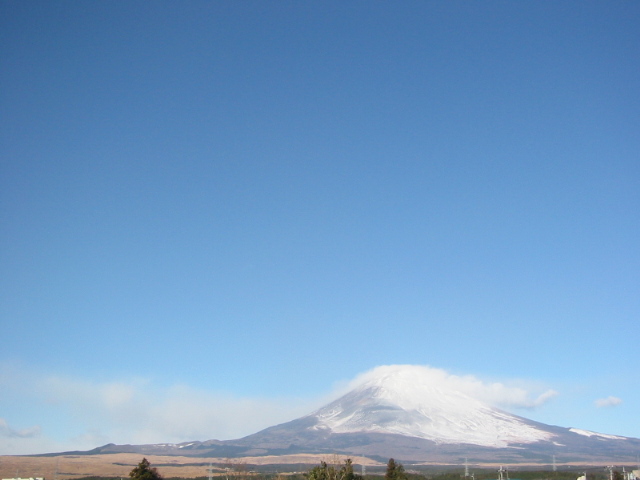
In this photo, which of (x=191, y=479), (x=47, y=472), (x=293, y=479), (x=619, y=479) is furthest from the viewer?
(x=47, y=472)

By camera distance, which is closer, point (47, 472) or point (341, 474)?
point (341, 474)

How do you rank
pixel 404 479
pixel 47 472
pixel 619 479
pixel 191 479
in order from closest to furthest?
pixel 404 479 < pixel 619 479 < pixel 191 479 < pixel 47 472

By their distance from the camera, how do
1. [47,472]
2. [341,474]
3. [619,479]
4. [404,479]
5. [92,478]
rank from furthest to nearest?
1. [47,472]
2. [92,478]
3. [619,479]
4. [404,479]
5. [341,474]

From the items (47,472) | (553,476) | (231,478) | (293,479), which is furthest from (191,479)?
(553,476)

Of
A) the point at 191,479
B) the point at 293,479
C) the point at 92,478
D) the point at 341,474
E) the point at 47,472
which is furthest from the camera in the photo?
the point at 47,472

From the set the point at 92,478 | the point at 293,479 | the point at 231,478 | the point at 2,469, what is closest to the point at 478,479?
the point at 293,479

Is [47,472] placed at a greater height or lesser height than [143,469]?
lesser

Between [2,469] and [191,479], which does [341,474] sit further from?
[2,469]

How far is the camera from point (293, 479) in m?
99.2

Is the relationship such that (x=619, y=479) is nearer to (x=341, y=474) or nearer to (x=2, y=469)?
(x=341, y=474)

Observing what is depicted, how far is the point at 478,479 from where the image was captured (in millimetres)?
119938

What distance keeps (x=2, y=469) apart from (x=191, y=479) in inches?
2101

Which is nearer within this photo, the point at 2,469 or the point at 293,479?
the point at 293,479

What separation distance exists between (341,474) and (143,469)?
660 inches
